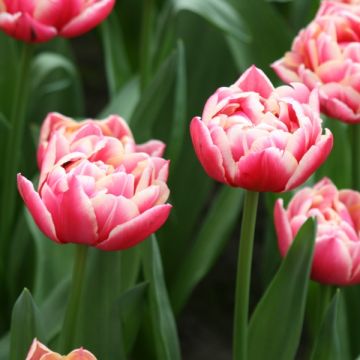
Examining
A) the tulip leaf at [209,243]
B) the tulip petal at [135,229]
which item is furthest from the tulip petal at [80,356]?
the tulip leaf at [209,243]

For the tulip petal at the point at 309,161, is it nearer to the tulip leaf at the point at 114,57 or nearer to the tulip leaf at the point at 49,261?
the tulip leaf at the point at 49,261

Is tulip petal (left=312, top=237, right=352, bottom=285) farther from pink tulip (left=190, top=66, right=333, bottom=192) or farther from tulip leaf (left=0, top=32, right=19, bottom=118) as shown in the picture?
tulip leaf (left=0, top=32, right=19, bottom=118)

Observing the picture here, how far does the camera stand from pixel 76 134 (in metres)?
0.80

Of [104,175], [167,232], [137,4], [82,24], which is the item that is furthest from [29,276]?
[137,4]

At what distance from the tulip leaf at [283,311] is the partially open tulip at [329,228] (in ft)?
0.08

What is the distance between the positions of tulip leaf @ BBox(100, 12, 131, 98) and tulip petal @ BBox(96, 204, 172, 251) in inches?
28.5

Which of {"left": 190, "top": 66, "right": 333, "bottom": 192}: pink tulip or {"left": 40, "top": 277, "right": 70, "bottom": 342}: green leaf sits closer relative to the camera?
{"left": 190, "top": 66, "right": 333, "bottom": 192}: pink tulip

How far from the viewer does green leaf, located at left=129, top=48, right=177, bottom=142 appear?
109 cm

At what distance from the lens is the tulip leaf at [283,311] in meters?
0.80

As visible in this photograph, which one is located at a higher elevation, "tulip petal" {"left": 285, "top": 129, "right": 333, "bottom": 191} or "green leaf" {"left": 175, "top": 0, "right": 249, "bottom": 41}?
"tulip petal" {"left": 285, "top": 129, "right": 333, "bottom": 191}

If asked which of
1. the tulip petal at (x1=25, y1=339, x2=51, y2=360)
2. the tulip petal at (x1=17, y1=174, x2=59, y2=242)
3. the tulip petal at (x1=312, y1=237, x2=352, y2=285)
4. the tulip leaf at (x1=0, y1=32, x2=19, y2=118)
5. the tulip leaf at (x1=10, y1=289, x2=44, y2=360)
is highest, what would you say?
the tulip petal at (x1=17, y1=174, x2=59, y2=242)

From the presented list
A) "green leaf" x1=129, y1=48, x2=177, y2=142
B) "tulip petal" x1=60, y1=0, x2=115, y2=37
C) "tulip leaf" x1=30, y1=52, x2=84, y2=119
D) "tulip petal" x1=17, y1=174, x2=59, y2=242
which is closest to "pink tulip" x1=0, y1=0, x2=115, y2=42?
"tulip petal" x1=60, y1=0, x2=115, y2=37

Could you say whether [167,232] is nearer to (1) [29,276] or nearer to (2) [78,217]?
(1) [29,276]

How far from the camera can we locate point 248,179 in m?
0.70
